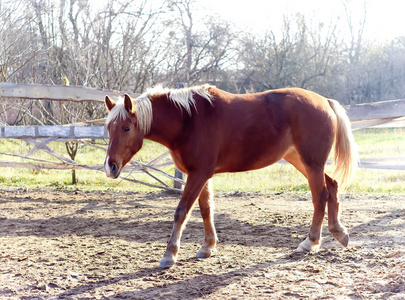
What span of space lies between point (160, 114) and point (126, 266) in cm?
143

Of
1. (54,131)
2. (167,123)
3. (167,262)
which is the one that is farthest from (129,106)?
(54,131)

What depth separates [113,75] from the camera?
13406mm

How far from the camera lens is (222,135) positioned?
12.8ft

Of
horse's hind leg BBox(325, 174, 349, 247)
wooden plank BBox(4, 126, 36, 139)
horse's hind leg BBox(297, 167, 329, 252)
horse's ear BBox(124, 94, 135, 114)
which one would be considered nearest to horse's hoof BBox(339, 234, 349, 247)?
horse's hind leg BBox(325, 174, 349, 247)

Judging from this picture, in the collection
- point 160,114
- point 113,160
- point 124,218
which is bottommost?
point 124,218

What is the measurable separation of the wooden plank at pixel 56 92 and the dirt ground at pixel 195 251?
184 cm

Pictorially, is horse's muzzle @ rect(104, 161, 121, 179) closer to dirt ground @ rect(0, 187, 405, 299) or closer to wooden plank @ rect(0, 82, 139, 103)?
dirt ground @ rect(0, 187, 405, 299)

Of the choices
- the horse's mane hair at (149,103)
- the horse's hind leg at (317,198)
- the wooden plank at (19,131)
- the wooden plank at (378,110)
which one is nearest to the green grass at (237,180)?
the wooden plank at (19,131)

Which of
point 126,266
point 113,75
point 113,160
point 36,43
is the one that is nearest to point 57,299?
point 126,266

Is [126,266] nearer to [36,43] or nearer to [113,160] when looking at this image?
[113,160]

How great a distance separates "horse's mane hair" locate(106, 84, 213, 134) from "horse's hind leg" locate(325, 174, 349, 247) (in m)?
1.56

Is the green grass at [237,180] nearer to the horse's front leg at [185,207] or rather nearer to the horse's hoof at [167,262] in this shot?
the horse's front leg at [185,207]

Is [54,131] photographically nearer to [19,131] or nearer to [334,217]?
[19,131]

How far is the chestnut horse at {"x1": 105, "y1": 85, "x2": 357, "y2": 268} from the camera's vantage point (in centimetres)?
370
